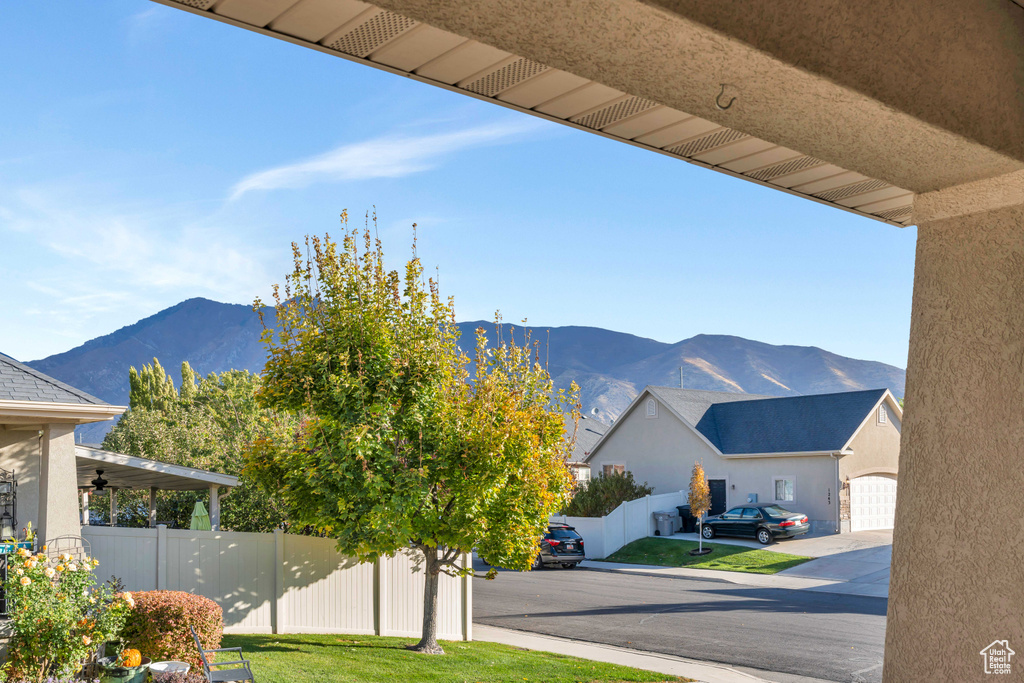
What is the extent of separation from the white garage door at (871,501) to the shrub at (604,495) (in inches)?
316

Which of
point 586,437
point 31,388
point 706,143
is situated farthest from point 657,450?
point 706,143

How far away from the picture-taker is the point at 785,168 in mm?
4105

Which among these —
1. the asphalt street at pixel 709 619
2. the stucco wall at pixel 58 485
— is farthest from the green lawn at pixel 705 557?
the stucco wall at pixel 58 485

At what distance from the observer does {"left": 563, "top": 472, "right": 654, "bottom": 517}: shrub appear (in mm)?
34000

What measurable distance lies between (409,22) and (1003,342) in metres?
2.82

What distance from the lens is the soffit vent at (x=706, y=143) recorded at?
371 cm

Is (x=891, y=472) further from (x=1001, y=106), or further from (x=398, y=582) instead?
(x=1001, y=106)

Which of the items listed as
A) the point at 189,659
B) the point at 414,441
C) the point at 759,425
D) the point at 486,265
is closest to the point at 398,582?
the point at 414,441

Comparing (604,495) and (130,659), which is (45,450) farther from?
(604,495)

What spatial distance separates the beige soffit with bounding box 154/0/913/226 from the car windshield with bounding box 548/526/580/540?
24.2 meters

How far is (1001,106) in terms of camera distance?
10.9 feet

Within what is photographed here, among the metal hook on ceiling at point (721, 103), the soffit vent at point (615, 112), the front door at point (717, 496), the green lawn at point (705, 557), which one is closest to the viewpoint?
the metal hook on ceiling at point (721, 103)

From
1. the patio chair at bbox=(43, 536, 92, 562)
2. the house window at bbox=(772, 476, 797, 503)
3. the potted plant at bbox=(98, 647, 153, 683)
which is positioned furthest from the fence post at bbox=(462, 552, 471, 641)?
the house window at bbox=(772, 476, 797, 503)

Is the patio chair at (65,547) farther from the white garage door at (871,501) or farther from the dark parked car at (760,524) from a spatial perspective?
the white garage door at (871,501)
